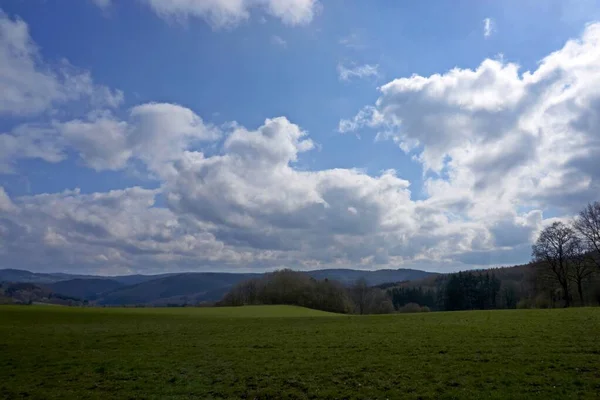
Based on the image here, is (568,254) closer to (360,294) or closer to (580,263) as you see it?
(580,263)

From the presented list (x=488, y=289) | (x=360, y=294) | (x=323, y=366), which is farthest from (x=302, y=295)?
(x=323, y=366)

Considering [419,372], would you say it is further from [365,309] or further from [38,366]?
[365,309]

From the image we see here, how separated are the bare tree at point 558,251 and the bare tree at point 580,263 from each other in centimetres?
33

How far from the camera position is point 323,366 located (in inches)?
769

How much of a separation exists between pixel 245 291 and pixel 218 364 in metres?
126

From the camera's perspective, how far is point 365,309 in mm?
143875

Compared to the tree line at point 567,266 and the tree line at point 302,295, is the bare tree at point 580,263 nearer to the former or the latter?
the tree line at point 567,266

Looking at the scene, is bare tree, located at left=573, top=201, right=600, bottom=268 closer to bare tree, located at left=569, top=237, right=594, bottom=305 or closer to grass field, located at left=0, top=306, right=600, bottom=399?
bare tree, located at left=569, top=237, right=594, bottom=305

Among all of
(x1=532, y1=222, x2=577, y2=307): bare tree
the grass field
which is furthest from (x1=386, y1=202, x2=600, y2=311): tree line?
the grass field

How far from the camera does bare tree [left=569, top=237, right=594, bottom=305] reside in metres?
71.8

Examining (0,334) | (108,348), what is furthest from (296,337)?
(0,334)

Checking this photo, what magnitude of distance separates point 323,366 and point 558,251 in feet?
232

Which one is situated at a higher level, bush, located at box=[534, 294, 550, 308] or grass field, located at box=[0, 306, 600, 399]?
grass field, located at box=[0, 306, 600, 399]

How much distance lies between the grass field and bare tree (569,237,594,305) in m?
48.8
